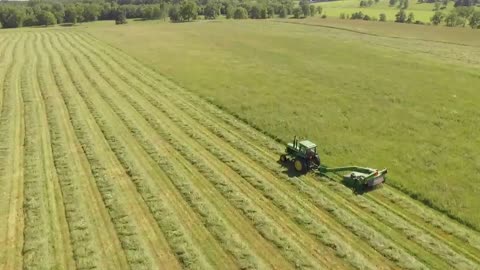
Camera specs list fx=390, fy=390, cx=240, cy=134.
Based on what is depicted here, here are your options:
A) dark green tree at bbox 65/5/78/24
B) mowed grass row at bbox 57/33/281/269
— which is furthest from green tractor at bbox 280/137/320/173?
dark green tree at bbox 65/5/78/24

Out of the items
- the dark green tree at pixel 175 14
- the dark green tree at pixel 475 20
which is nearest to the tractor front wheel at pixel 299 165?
the dark green tree at pixel 475 20

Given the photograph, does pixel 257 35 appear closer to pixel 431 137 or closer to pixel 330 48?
pixel 330 48

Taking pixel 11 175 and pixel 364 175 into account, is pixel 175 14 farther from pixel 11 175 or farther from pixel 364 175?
pixel 364 175

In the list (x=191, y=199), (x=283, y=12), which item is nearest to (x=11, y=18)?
(x=283, y=12)

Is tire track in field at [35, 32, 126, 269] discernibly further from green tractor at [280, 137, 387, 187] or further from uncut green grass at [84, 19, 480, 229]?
uncut green grass at [84, 19, 480, 229]

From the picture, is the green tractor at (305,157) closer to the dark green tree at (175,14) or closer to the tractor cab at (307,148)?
the tractor cab at (307,148)

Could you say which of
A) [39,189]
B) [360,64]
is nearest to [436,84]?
[360,64]
